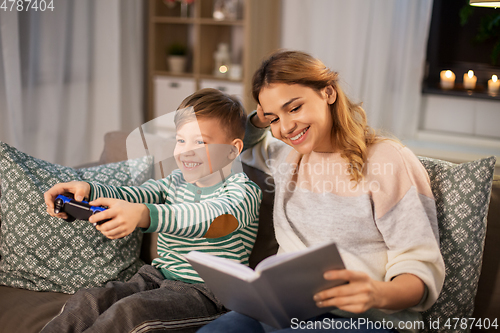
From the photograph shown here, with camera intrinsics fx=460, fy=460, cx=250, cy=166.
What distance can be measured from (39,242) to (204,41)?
264 cm

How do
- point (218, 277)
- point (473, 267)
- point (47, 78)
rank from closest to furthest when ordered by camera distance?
point (218, 277), point (473, 267), point (47, 78)

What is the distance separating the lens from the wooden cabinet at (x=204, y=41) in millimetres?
3398

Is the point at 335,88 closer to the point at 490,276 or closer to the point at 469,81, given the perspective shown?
the point at 490,276

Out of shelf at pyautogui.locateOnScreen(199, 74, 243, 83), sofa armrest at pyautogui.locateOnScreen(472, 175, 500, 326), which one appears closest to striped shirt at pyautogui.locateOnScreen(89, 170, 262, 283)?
sofa armrest at pyautogui.locateOnScreen(472, 175, 500, 326)

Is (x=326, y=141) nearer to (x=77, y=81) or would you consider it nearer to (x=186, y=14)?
(x=77, y=81)

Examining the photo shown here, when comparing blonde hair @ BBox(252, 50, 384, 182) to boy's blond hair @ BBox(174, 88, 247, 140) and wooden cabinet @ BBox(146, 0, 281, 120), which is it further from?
wooden cabinet @ BBox(146, 0, 281, 120)

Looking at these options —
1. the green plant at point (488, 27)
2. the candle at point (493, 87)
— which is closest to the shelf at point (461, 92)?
the candle at point (493, 87)

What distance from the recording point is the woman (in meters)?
0.96

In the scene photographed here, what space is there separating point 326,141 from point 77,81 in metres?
2.50

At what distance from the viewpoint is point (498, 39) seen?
3.03 meters

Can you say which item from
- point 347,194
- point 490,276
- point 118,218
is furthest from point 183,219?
point 490,276

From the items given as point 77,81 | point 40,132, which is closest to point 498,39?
point 77,81

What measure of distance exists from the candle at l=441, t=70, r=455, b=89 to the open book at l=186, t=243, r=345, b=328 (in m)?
2.68

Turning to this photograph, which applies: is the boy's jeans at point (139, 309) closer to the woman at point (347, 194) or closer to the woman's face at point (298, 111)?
the woman at point (347, 194)
